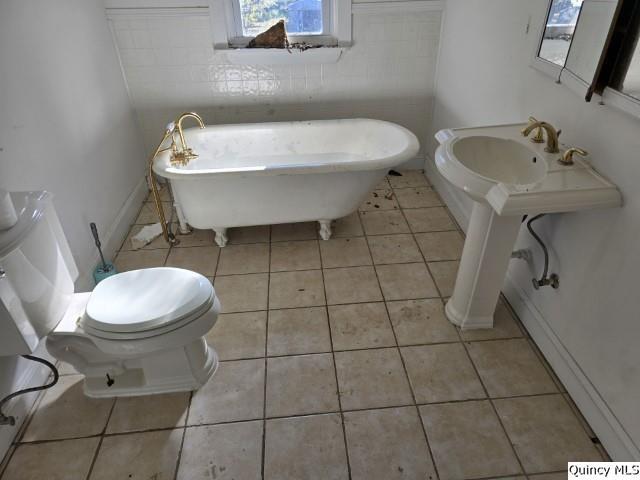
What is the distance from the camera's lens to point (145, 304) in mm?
1490

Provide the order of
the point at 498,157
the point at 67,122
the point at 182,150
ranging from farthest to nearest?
the point at 182,150
the point at 67,122
the point at 498,157

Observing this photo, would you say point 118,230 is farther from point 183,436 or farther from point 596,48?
point 596,48

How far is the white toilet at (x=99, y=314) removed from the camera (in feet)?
4.33

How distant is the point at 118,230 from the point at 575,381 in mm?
2504

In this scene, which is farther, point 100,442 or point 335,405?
point 335,405

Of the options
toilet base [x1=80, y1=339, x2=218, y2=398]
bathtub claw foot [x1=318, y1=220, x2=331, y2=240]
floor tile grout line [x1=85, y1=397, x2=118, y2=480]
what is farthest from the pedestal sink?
floor tile grout line [x1=85, y1=397, x2=118, y2=480]

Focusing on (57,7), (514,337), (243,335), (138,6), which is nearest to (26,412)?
(243,335)

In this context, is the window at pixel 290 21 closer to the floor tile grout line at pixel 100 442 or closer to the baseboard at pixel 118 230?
the baseboard at pixel 118 230

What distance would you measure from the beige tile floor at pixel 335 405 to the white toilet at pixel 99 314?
14 centimetres

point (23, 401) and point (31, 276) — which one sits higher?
point (31, 276)

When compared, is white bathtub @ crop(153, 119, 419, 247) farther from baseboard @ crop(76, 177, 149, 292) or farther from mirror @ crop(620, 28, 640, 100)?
mirror @ crop(620, 28, 640, 100)

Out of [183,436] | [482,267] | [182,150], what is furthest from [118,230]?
[482,267]

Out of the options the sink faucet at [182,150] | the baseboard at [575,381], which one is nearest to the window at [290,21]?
the sink faucet at [182,150]

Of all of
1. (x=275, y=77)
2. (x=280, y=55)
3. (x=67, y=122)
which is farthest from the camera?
(x=275, y=77)
